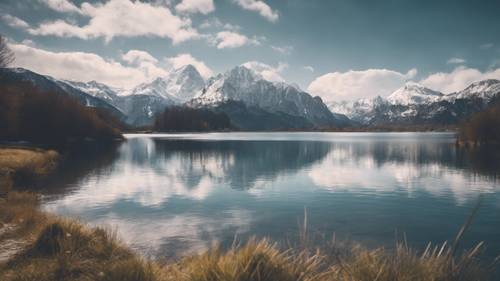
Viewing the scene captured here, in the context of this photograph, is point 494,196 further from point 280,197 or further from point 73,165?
point 73,165

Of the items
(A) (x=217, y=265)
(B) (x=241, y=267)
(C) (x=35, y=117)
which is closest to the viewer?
(B) (x=241, y=267)

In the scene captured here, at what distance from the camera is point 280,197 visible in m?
40.5

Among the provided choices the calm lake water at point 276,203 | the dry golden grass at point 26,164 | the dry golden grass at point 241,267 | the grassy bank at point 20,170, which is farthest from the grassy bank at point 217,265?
the dry golden grass at point 26,164

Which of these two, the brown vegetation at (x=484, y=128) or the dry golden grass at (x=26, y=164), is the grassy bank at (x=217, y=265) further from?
the brown vegetation at (x=484, y=128)

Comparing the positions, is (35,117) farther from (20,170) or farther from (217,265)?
(217,265)

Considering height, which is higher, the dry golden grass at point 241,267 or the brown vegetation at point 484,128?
the brown vegetation at point 484,128

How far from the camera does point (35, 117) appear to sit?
108 m

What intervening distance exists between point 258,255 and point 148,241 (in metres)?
14.5

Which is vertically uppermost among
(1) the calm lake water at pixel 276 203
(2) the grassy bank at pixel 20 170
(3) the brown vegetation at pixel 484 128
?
(3) the brown vegetation at pixel 484 128

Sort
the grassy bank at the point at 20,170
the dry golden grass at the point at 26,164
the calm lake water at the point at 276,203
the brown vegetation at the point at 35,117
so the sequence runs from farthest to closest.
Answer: the brown vegetation at the point at 35,117 → the dry golden grass at the point at 26,164 → the grassy bank at the point at 20,170 → the calm lake water at the point at 276,203

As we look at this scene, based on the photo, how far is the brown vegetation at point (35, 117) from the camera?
84.4 meters

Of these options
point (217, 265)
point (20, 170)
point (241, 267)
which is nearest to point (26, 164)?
point (20, 170)

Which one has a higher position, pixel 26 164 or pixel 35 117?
pixel 35 117

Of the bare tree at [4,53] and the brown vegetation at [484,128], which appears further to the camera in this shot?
the brown vegetation at [484,128]
